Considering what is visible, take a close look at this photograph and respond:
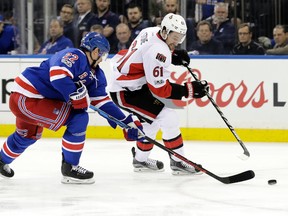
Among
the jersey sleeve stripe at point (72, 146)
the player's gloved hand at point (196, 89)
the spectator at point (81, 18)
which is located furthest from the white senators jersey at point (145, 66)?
the spectator at point (81, 18)

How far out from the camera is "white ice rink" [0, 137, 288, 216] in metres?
4.55

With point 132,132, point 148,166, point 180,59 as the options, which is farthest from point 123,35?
point 132,132

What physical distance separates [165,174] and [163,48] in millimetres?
890

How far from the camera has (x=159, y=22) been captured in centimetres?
805

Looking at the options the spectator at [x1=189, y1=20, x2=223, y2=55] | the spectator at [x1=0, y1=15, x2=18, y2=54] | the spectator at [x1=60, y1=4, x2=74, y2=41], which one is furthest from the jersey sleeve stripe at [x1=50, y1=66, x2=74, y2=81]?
the spectator at [x1=0, y1=15, x2=18, y2=54]

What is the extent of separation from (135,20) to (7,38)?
4.30 feet

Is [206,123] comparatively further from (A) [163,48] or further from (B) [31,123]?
(B) [31,123]

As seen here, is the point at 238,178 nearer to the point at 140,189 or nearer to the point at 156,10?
the point at 140,189

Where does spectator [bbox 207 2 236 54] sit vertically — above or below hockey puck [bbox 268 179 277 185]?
above

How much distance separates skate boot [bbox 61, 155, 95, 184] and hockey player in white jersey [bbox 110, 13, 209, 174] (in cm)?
72

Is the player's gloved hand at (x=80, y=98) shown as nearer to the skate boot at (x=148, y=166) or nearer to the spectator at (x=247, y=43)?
the skate boot at (x=148, y=166)

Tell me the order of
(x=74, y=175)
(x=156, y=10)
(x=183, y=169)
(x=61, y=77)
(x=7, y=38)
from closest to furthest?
(x=61, y=77)
(x=74, y=175)
(x=183, y=169)
(x=156, y=10)
(x=7, y=38)

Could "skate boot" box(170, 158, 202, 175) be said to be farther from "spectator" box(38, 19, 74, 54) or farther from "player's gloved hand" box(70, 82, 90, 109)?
"spectator" box(38, 19, 74, 54)

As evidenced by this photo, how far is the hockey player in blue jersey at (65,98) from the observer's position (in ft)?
16.8
